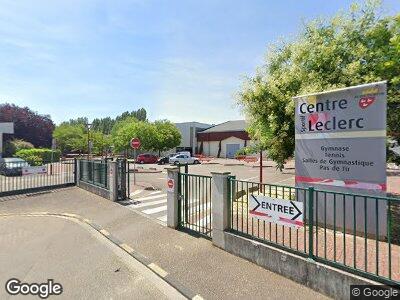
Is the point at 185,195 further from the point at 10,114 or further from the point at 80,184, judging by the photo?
the point at 10,114

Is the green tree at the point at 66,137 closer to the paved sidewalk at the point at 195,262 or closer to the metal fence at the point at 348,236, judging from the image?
the paved sidewalk at the point at 195,262

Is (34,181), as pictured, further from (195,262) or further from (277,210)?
(277,210)

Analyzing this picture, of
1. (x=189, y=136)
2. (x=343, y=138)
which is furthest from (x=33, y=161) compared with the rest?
(x=189, y=136)

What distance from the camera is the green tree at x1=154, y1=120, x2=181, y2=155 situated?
47.3 metres

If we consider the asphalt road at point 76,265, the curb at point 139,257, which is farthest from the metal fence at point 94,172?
the asphalt road at point 76,265

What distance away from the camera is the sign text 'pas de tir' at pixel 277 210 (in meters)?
5.80

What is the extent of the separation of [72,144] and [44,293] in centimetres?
5178

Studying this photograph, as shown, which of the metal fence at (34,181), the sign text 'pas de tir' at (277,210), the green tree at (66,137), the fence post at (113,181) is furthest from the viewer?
the green tree at (66,137)

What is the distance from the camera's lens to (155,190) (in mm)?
16234

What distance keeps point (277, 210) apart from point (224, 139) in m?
53.6

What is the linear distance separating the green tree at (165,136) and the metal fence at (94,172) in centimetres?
3021

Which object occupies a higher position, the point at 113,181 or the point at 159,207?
the point at 113,181

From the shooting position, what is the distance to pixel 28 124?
61.8m

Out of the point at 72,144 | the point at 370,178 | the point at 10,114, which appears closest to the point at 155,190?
the point at 370,178
